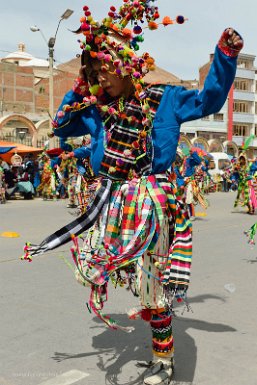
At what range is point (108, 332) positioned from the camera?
381 centimetres

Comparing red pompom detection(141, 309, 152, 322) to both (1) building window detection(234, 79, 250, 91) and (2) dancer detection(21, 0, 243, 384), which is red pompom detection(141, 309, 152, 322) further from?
(1) building window detection(234, 79, 250, 91)

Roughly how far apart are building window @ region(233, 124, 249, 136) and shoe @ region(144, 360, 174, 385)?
49.0m

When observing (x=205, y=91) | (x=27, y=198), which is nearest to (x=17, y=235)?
(x=205, y=91)

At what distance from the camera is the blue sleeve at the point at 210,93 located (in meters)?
2.61

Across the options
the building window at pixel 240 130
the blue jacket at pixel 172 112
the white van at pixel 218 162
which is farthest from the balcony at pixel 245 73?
the blue jacket at pixel 172 112

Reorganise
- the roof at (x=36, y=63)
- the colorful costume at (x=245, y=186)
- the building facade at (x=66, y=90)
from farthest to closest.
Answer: the roof at (x=36, y=63)
the building facade at (x=66, y=90)
the colorful costume at (x=245, y=186)

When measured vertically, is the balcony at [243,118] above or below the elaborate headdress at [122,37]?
above

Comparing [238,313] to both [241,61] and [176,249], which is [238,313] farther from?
[241,61]

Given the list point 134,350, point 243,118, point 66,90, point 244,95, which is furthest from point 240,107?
point 134,350

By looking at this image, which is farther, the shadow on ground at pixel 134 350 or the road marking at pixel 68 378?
the shadow on ground at pixel 134 350

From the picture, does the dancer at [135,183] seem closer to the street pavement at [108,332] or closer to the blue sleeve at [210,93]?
the blue sleeve at [210,93]

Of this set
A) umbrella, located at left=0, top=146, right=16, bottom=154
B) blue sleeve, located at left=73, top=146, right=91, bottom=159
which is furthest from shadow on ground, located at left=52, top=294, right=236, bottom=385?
umbrella, located at left=0, top=146, right=16, bottom=154

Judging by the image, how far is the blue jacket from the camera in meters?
2.64

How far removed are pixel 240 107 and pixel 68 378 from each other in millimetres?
50981
